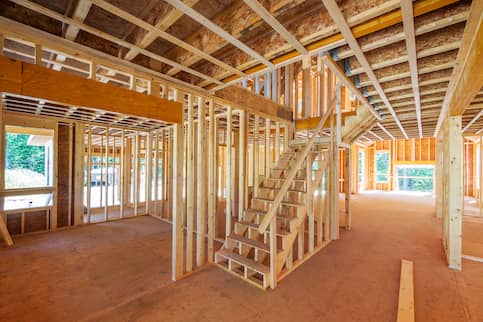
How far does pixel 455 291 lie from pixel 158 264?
3977mm

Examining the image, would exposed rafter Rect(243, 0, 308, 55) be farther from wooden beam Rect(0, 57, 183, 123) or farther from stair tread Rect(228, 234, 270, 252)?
stair tread Rect(228, 234, 270, 252)

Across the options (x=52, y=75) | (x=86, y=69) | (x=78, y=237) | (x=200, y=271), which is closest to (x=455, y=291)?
(x=200, y=271)

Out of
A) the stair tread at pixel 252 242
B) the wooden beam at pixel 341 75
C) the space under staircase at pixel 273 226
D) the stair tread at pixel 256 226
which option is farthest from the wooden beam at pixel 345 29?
the stair tread at pixel 252 242

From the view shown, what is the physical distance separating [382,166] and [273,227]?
13636 mm

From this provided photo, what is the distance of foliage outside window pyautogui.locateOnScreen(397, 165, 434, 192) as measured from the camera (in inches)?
489

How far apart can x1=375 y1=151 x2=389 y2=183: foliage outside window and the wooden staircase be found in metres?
11.5

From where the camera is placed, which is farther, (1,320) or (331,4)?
(1,320)

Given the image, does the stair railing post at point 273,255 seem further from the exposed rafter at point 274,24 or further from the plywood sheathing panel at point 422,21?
the plywood sheathing panel at point 422,21

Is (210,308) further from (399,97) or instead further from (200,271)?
(399,97)

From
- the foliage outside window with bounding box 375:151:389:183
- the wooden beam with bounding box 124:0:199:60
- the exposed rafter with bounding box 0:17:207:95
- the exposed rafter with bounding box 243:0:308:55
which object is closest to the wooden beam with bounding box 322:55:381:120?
the exposed rafter with bounding box 243:0:308:55

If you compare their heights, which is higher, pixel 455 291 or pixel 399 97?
pixel 399 97

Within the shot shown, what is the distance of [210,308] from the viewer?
2.29 m

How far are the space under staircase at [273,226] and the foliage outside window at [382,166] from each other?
11501 millimetres

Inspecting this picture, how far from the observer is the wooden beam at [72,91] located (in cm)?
161
